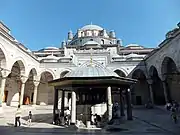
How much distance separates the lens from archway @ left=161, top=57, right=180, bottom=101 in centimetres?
1650

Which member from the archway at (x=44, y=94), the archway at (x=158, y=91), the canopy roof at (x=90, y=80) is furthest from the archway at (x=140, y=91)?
the canopy roof at (x=90, y=80)

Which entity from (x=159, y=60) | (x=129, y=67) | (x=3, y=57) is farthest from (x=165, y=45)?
(x=3, y=57)

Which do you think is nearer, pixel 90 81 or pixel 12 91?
pixel 90 81

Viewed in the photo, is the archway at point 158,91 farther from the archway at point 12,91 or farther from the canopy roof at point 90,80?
the archway at point 12,91

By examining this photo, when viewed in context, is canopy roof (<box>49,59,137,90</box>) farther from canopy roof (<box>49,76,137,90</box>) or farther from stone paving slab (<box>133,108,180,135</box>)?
stone paving slab (<box>133,108,180,135</box>)

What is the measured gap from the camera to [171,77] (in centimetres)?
1831

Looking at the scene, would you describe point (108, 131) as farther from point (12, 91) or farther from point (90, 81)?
point (12, 91)

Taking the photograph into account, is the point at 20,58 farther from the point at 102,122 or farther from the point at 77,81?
the point at 102,122

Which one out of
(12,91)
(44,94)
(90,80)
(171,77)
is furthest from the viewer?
(44,94)

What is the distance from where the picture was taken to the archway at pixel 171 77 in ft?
54.1

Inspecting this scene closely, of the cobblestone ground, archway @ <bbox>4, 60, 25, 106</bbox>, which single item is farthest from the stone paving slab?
archway @ <bbox>4, 60, 25, 106</bbox>

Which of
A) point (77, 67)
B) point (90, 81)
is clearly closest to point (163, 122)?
point (90, 81)

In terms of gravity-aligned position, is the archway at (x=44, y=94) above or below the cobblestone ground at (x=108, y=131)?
above

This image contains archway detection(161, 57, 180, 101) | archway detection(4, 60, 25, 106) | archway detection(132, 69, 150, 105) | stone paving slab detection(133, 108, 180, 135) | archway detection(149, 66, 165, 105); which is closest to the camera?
stone paving slab detection(133, 108, 180, 135)
